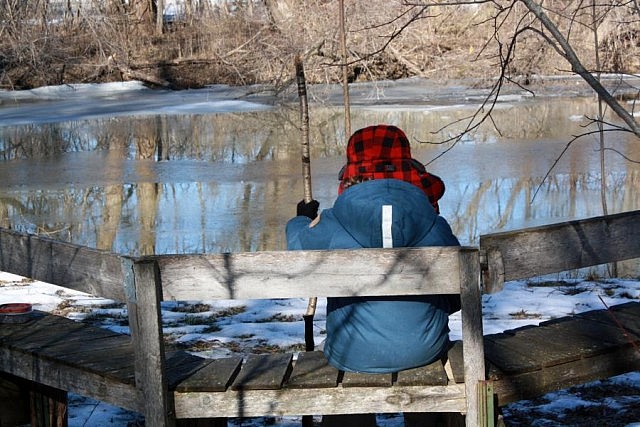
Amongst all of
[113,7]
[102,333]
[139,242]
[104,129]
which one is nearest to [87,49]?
[113,7]

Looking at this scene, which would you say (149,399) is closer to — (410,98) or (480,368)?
(480,368)

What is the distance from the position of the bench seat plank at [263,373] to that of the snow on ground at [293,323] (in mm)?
897

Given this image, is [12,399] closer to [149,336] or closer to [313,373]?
[149,336]

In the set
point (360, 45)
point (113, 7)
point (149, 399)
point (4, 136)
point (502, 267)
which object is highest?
point (113, 7)

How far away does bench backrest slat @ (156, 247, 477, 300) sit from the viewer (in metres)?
3.55

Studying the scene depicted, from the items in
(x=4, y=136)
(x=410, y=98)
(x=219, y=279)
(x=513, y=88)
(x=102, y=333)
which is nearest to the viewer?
(x=219, y=279)

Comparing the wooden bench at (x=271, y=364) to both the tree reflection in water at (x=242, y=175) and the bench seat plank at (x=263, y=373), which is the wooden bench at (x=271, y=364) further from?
the tree reflection in water at (x=242, y=175)

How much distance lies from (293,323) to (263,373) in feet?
9.54

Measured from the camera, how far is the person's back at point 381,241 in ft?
11.9

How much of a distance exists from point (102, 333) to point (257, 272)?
1.32m

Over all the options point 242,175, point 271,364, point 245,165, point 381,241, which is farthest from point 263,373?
point 245,165

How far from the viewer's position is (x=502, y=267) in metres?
3.66

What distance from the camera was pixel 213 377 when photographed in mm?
3803

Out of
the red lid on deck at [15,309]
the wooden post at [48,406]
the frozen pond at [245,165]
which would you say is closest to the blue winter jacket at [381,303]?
the wooden post at [48,406]
